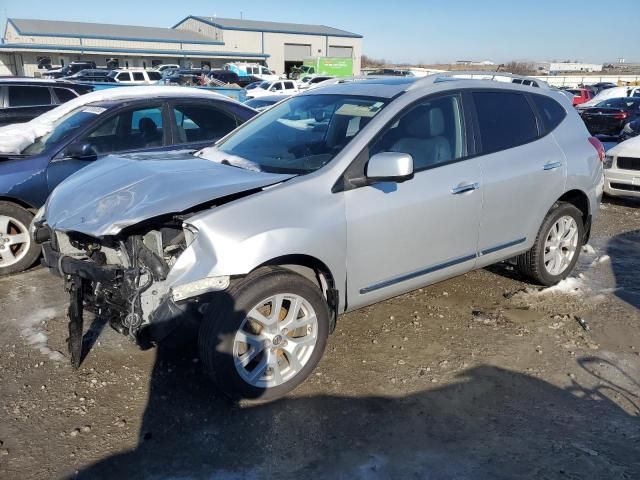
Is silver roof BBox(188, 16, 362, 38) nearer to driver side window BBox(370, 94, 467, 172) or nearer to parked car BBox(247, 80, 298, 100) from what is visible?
parked car BBox(247, 80, 298, 100)

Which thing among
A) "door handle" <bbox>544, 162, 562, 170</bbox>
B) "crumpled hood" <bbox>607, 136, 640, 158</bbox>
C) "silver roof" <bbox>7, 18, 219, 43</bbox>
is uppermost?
"silver roof" <bbox>7, 18, 219, 43</bbox>

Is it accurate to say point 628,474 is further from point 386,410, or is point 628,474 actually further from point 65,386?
point 65,386

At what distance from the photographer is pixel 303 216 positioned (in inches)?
126

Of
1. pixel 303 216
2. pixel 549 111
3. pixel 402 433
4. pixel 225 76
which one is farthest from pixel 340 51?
pixel 402 433

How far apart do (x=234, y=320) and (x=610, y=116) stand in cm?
1664

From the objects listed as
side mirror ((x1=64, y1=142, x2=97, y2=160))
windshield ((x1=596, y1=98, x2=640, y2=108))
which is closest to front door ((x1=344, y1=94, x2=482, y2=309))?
side mirror ((x1=64, y1=142, x2=97, y2=160))

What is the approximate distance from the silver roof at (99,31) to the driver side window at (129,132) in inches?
2105

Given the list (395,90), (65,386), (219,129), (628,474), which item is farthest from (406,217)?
(219,129)

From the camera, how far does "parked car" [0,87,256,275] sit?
17.1ft

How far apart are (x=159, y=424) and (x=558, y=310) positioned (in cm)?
333

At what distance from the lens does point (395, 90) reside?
3936mm

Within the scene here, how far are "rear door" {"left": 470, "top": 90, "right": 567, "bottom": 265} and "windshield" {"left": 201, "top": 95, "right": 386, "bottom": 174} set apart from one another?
39.1 inches

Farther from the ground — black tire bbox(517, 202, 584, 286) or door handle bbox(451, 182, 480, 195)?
door handle bbox(451, 182, 480, 195)

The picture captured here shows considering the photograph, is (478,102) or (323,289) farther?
(478,102)
